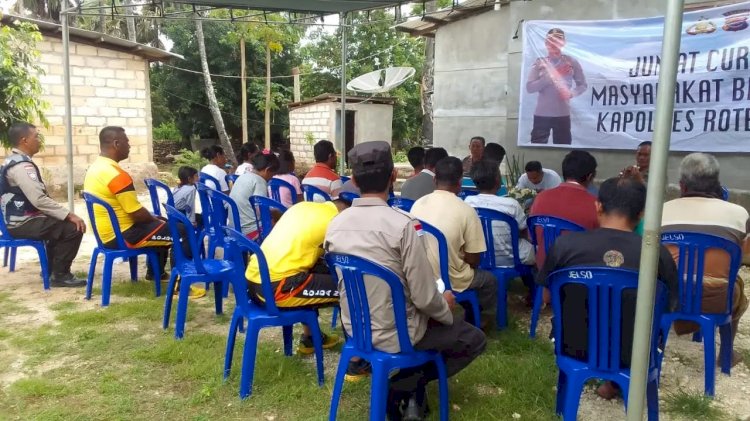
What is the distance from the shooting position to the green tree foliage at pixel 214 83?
20.8 m

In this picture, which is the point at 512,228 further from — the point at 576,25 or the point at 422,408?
the point at 576,25

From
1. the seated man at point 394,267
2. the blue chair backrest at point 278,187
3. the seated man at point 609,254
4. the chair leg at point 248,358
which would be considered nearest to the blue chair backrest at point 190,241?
the chair leg at point 248,358

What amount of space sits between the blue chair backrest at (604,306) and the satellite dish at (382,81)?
39.5 ft

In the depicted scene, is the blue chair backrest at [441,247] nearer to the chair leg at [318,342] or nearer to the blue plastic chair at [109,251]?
the chair leg at [318,342]

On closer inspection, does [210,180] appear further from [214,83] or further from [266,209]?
[214,83]

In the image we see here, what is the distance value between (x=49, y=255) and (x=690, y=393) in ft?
16.8

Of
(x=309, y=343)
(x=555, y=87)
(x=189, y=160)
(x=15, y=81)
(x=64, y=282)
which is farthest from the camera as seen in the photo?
(x=189, y=160)

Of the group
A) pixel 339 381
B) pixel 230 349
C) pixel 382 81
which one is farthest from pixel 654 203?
pixel 382 81

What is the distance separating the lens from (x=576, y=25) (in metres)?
6.67

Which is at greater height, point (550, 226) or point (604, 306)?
point (550, 226)

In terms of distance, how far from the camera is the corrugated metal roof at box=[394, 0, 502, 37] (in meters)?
7.84

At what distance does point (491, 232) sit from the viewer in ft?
12.5

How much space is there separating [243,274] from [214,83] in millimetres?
19439

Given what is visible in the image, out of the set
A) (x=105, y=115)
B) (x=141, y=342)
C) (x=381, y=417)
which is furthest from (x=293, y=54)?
(x=381, y=417)
